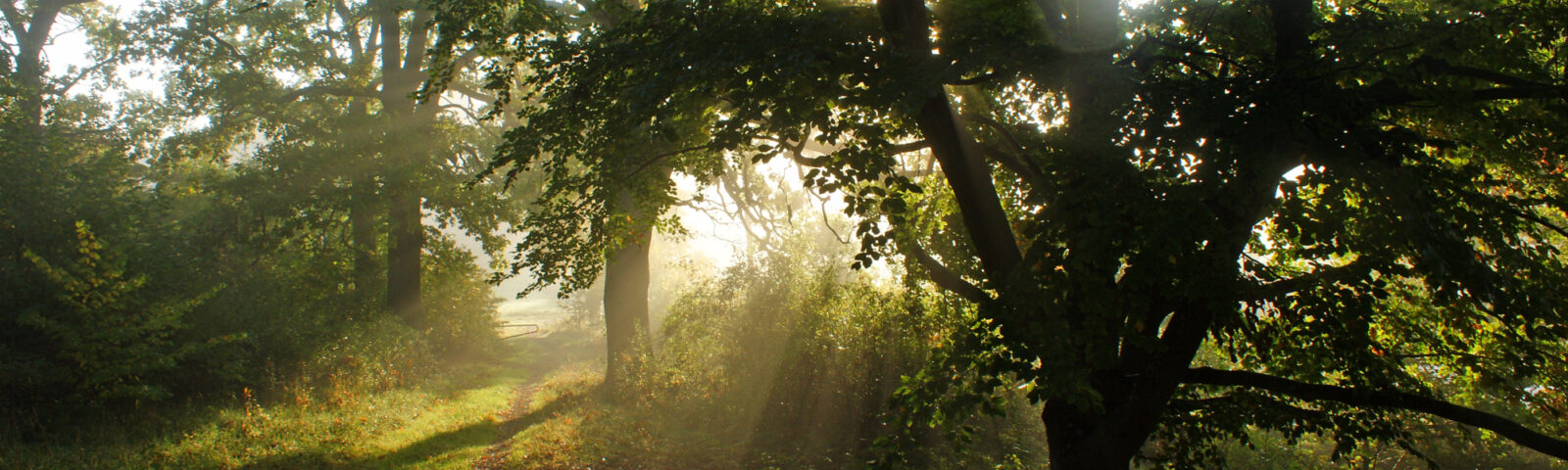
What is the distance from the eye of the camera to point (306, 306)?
17.8m

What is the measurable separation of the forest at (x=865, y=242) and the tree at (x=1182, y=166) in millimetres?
36

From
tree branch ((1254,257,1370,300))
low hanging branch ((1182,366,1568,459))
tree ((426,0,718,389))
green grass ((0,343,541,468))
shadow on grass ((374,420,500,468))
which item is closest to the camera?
tree branch ((1254,257,1370,300))

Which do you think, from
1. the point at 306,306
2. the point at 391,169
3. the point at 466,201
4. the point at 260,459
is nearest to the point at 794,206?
the point at 466,201

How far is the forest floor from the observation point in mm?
9523

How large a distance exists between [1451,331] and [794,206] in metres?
19.9

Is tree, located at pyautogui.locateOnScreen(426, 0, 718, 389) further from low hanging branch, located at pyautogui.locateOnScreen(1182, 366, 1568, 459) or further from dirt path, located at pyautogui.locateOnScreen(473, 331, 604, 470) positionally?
low hanging branch, located at pyautogui.locateOnScreen(1182, 366, 1568, 459)

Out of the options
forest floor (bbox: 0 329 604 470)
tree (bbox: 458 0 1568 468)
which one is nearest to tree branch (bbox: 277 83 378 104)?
forest floor (bbox: 0 329 604 470)

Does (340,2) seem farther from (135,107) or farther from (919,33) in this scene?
(919,33)

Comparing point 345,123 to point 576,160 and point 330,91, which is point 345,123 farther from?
point 576,160

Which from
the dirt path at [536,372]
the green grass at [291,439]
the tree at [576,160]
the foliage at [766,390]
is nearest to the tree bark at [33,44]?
the green grass at [291,439]

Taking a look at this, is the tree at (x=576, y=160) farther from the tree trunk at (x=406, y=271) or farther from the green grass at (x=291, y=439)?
the tree trunk at (x=406, y=271)

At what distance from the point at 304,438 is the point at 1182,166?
12050mm

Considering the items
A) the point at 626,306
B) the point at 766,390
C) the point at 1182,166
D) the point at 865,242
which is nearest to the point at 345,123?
the point at 626,306

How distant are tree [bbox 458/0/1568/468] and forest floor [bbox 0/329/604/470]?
6.52 m
